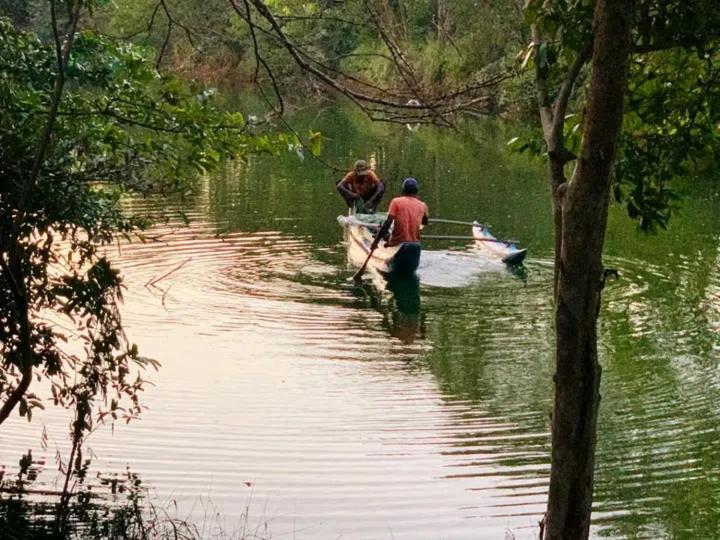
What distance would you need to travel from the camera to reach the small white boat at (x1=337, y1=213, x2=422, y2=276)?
720 inches

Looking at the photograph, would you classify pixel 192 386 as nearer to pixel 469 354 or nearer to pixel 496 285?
pixel 469 354

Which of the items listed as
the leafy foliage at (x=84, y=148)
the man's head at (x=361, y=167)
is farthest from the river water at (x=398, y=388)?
the leafy foliage at (x=84, y=148)

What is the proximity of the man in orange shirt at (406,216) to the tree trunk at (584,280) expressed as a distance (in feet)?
42.2

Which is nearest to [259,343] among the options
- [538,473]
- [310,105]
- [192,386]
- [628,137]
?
[192,386]

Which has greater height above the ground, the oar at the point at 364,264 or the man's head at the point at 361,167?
the man's head at the point at 361,167

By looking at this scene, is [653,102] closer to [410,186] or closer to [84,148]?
[84,148]

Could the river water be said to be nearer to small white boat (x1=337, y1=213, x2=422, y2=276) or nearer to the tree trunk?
small white boat (x1=337, y1=213, x2=422, y2=276)

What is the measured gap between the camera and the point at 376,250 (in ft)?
62.5

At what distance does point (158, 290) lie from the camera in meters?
17.5

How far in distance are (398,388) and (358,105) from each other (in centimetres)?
725

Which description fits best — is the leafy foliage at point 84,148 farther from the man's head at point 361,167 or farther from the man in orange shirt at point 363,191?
the man in orange shirt at point 363,191

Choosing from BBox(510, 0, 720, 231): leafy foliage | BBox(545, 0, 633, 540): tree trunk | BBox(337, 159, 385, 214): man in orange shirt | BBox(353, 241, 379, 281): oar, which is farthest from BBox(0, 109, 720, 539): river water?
BBox(545, 0, 633, 540): tree trunk

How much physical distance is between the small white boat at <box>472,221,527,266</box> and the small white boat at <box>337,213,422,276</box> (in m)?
1.53

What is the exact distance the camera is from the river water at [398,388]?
8961mm
